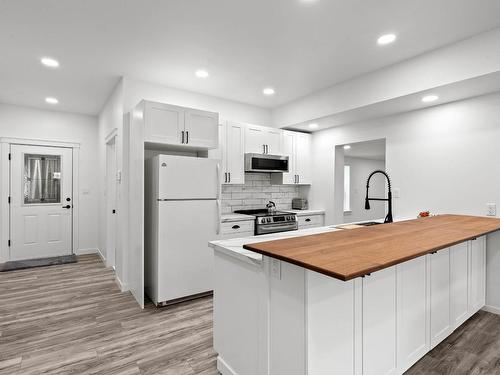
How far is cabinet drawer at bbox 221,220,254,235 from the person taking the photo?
12.5 ft

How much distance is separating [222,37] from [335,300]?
95.8 inches

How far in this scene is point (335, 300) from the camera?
1.48 m

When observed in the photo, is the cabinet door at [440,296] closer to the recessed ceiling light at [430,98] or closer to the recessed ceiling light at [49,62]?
the recessed ceiling light at [430,98]

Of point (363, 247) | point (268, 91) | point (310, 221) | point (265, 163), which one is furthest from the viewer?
point (310, 221)

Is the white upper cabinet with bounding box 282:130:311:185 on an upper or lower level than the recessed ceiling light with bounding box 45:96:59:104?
lower

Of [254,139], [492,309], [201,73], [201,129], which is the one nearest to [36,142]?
[201,129]

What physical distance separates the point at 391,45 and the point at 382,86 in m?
0.57

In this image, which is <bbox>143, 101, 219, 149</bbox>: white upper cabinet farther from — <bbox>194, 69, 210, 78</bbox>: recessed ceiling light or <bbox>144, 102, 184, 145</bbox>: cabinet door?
<bbox>194, 69, 210, 78</bbox>: recessed ceiling light

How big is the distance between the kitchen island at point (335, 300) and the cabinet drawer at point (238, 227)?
1682 millimetres

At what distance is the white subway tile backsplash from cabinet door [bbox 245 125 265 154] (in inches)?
19.4

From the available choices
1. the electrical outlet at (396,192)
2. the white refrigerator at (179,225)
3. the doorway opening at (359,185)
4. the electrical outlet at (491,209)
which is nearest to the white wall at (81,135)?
the white refrigerator at (179,225)

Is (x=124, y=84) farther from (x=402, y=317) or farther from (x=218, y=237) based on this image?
(x=402, y=317)

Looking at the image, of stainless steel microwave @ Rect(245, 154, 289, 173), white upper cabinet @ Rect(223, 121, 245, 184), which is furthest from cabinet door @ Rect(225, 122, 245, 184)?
stainless steel microwave @ Rect(245, 154, 289, 173)

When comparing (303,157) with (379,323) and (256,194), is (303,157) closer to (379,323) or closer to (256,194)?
(256,194)
